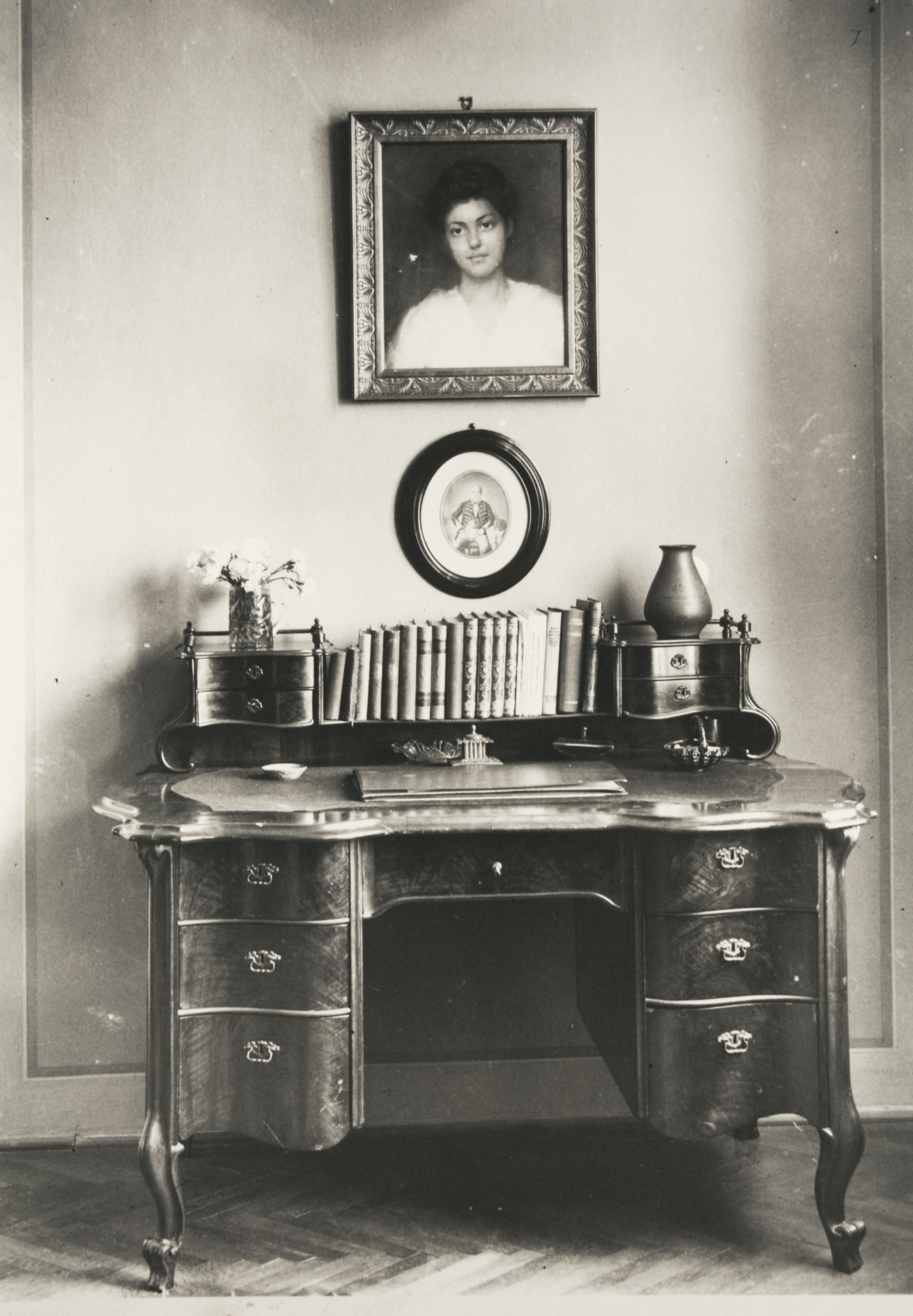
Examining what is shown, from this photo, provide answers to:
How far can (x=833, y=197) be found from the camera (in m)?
3.11

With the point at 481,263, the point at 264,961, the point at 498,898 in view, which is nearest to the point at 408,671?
the point at 498,898

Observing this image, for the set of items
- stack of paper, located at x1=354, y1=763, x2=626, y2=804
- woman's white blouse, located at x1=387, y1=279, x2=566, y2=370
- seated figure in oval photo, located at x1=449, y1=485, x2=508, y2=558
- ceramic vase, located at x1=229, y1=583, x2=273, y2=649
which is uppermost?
woman's white blouse, located at x1=387, y1=279, x2=566, y2=370

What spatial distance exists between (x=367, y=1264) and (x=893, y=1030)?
5.33ft

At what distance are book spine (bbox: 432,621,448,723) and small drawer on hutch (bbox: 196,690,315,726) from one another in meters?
0.31

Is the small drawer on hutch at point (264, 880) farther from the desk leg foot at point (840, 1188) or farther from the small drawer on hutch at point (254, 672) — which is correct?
the desk leg foot at point (840, 1188)

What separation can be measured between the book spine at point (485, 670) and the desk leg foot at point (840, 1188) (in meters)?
1.23

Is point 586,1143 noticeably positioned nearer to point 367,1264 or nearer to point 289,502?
point 367,1264

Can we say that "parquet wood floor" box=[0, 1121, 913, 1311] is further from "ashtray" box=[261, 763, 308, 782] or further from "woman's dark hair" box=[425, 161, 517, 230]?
"woman's dark hair" box=[425, 161, 517, 230]

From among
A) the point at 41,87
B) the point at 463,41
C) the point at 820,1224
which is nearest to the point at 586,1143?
the point at 820,1224

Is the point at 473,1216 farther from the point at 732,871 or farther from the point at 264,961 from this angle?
the point at 732,871

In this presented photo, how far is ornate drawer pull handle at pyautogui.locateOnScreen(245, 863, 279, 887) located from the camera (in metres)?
2.36

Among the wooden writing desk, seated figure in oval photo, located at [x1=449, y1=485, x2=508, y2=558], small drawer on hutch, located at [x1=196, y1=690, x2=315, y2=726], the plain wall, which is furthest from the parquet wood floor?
seated figure in oval photo, located at [x1=449, y1=485, x2=508, y2=558]

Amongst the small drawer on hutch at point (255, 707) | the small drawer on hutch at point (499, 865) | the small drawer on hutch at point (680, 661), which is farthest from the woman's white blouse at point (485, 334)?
the small drawer on hutch at point (499, 865)

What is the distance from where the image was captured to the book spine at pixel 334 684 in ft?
9.41
